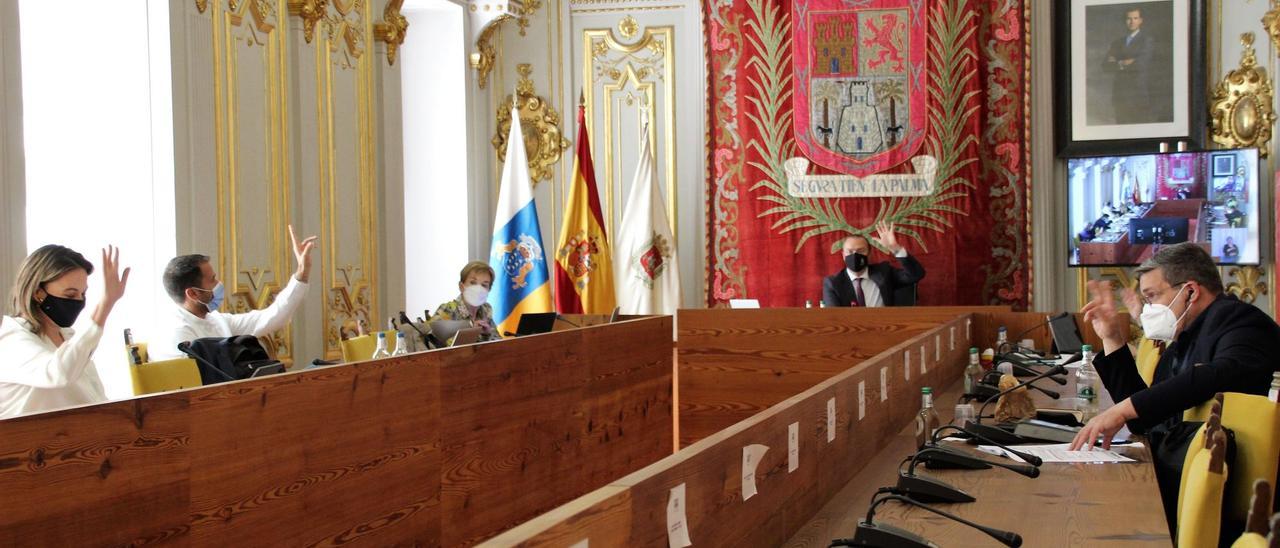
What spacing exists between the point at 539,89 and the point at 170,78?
→ 3609mm

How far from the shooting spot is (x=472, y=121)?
323 inches

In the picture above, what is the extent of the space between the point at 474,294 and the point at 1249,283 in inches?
194

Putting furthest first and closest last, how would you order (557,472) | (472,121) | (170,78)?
(472,121)
(170,78)
(557,472)

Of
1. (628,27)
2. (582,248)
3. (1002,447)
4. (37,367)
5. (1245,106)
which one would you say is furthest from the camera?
(628,27)

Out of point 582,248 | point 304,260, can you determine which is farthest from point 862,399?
point 582,248

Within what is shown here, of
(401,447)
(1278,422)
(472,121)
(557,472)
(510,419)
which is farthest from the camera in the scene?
(472,121)

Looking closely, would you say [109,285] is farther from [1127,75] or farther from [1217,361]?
[1127,75]

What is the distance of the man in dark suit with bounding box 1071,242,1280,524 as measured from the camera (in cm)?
311

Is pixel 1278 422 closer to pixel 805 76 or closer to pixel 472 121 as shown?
pixel 805 76

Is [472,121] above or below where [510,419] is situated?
above

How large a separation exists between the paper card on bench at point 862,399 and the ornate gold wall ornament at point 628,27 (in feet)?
18.7

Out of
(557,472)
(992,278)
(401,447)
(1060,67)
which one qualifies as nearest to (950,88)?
(1060,67)

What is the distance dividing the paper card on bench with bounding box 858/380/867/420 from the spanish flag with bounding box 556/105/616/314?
519 centimetres

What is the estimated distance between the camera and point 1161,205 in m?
7.65
